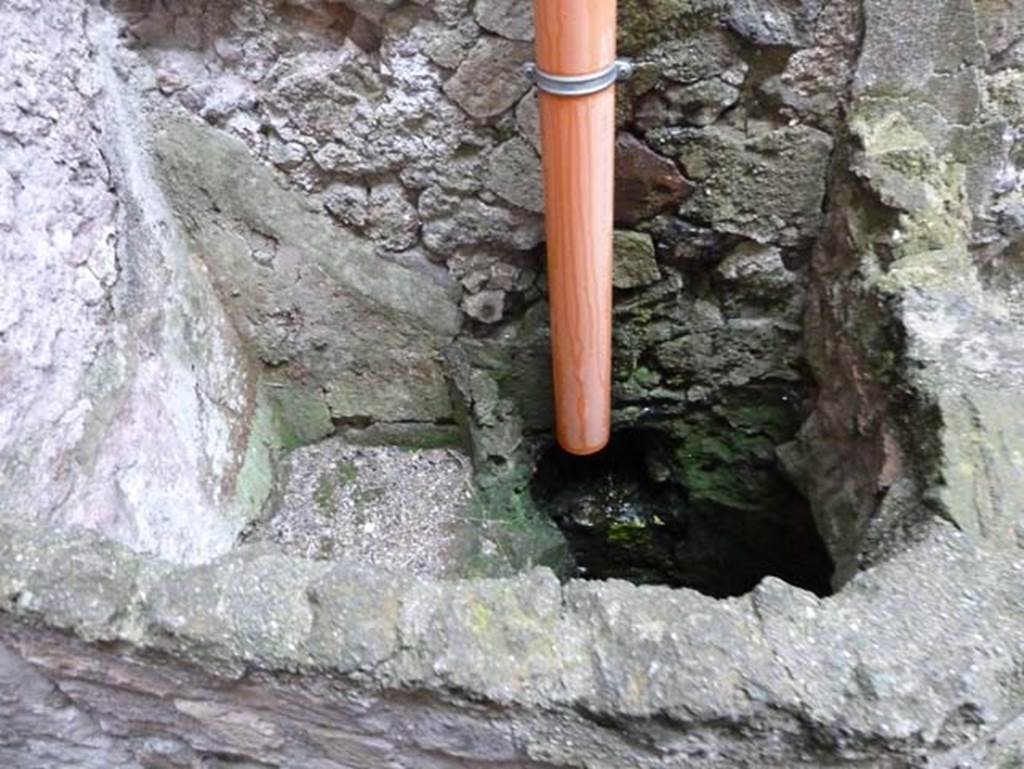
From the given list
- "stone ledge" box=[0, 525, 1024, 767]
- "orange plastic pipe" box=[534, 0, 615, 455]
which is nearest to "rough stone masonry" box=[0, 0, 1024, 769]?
"stone ledge" box=[0, 525, 1024, 767]

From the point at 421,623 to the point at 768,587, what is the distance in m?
0.42

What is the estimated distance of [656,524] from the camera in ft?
8.14

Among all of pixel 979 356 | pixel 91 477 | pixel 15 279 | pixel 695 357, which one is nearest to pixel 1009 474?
pixel 979 356

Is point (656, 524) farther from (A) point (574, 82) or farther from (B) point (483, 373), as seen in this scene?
(A) point (574, 82)

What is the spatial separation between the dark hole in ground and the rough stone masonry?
3 centimetres

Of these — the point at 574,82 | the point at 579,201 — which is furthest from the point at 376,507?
the point at 574,82

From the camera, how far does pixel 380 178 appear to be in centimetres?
184

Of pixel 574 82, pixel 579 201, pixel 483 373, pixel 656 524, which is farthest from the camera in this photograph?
pixel 656 524

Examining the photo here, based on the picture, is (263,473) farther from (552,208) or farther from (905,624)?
(905,624)

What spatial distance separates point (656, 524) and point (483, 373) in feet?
2.45

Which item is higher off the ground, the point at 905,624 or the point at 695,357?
the point at 695,357

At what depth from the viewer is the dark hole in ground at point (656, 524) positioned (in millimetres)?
2279

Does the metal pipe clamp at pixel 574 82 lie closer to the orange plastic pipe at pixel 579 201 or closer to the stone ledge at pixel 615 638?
the orange plastic pipe at pixel 579 201

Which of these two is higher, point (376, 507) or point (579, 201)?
point (579, 201)
